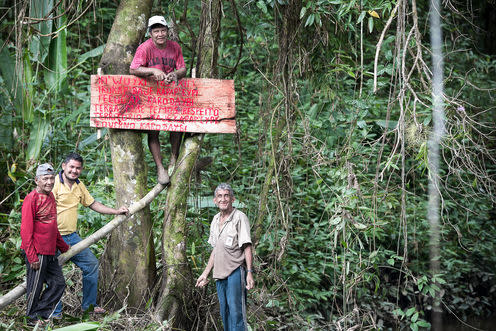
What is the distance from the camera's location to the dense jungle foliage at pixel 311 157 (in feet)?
14.3

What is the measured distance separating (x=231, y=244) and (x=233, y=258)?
4.4 inches

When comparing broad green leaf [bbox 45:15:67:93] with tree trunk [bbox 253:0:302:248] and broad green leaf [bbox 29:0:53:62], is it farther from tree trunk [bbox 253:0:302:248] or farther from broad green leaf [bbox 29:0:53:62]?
tree trunk [bbox 253:0:302:248]

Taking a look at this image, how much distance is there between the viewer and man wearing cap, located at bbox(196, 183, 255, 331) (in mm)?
4250

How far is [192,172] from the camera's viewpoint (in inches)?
195

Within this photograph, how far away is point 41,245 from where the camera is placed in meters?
4.12

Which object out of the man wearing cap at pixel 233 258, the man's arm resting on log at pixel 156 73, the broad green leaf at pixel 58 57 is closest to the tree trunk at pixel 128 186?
the man's arm resting on log at pixel 156 73

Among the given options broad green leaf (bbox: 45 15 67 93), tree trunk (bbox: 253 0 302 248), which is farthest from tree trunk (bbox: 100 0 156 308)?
tree trunk (bbox: 253 0 302 248)

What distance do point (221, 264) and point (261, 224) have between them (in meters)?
1.90

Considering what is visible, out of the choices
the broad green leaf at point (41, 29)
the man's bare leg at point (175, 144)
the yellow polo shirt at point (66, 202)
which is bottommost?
the yellow polo shirt at point (66, 202)

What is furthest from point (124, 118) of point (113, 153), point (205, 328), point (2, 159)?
point (2, 159)

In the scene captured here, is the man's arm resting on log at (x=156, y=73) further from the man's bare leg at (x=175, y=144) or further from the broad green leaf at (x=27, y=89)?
the broad green leaf at (x=27, y=89)

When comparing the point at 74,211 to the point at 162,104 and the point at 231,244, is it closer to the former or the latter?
the point at 162,104

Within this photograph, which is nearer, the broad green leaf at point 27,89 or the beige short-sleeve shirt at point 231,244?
the beige short-sleeve shirt at point 231,244

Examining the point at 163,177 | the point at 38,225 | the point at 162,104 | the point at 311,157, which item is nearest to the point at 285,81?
the point at 311,157
